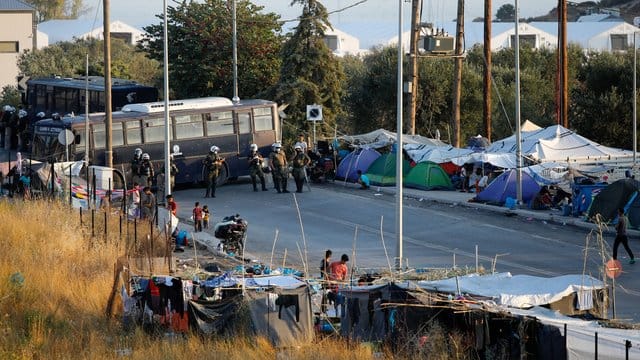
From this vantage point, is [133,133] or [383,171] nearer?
[133,133]

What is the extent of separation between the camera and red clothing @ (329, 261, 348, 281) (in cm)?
2067

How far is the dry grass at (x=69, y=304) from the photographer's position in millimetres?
17094

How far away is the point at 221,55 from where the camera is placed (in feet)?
175

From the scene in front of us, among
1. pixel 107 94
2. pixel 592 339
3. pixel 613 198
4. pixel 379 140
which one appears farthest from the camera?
pixel 379 140

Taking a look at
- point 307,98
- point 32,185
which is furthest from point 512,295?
point 307,98

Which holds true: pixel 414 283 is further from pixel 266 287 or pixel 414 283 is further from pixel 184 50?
pixel 184 50

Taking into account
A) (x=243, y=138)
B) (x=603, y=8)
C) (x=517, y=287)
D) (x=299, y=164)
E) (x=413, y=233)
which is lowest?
(x=413, y=233)

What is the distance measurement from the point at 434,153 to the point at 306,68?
11.9 m

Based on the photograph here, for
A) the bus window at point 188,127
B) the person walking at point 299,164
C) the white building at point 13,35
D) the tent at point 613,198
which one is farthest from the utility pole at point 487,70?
the white building at point 13,35

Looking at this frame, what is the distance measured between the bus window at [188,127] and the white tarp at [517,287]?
851 inches

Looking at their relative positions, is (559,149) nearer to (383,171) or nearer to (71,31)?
(383,171)

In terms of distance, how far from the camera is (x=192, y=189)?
38969mm

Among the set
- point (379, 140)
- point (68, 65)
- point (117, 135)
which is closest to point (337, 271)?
point (117, 135)

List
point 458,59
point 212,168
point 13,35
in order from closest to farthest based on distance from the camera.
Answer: point 212,168, point 458,59, point 13,35
